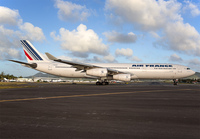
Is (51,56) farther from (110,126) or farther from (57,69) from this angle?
(110,126)

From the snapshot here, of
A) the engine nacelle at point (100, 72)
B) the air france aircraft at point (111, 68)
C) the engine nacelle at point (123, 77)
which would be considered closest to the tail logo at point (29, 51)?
the air france aircraft at point (111, 68)

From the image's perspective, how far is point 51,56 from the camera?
90.7ft

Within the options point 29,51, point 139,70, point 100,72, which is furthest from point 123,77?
point 29,51

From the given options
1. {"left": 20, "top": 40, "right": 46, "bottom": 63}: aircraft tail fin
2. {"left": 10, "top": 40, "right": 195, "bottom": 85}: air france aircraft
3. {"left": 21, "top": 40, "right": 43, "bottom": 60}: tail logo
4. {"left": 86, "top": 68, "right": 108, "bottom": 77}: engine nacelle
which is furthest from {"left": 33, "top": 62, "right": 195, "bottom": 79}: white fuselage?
{"left": 86, "top": 68, "right": 108, "bottom": 77}: engine nacelle

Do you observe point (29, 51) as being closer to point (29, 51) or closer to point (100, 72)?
point (29, 51)

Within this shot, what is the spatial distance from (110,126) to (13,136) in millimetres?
2309

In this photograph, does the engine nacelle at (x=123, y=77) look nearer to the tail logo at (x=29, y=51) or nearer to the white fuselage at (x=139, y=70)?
the white fuselage at (x=139, y=70)

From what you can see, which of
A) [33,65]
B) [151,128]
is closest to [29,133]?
[151,128]

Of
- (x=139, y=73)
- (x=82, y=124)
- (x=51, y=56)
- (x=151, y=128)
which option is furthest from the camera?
(x=139, y=73)

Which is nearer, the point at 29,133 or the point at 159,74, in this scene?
the point at 29,133

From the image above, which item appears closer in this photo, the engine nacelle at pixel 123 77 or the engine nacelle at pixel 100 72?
the engine nacelle at pixel 100 72

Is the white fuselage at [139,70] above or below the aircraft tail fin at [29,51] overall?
below

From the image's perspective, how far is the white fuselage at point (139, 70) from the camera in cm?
3291

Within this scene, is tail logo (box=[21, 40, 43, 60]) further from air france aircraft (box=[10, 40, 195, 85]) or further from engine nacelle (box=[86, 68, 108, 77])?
engine nacelle (box=[86, 68, 108, 77])
